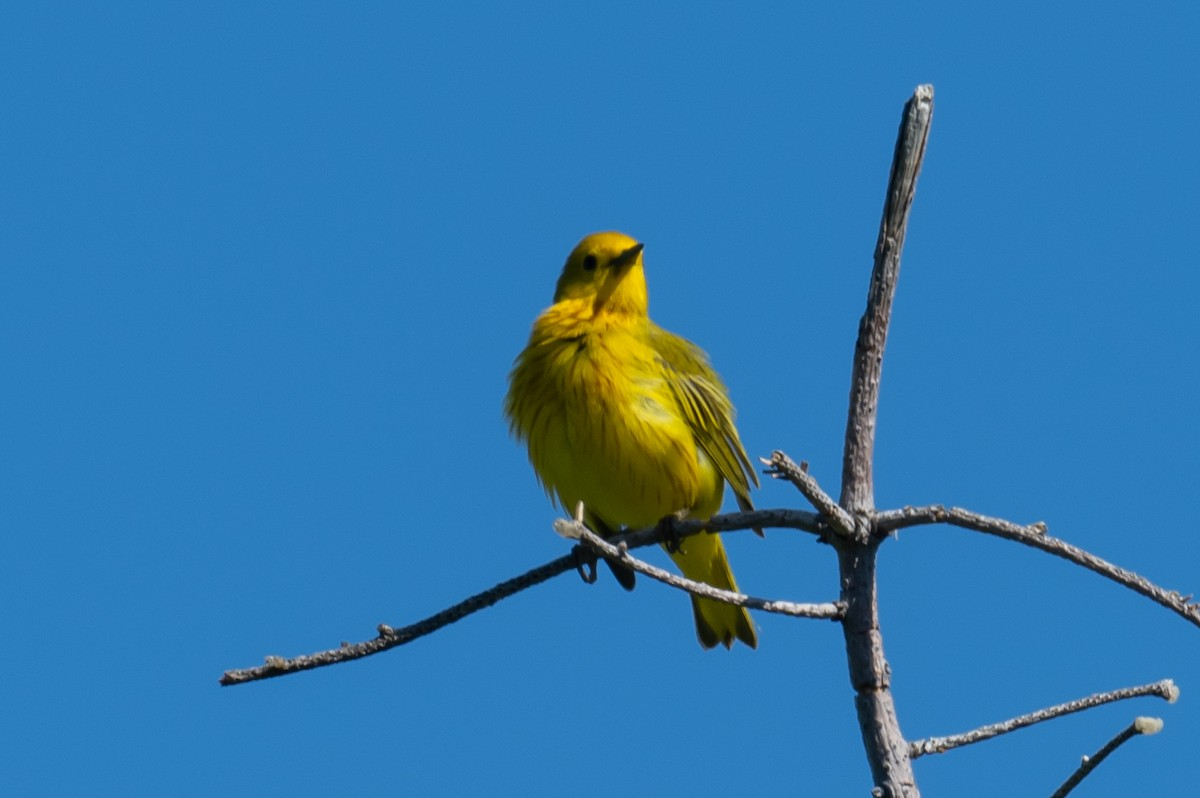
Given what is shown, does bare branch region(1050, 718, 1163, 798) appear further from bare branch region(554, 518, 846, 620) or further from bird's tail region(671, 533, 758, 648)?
bird's tail region(671, 533, 758, 648)

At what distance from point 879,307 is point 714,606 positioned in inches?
153

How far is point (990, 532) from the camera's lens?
122 inches

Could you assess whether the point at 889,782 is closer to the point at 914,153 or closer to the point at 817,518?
the point at 817,518

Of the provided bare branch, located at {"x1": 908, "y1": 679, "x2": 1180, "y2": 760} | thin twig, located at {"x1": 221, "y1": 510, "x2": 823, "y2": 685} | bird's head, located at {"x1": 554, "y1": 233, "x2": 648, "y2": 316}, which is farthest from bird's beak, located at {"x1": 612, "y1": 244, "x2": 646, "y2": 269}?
bare branch, located at {"x1": 908, "y1": 679, "x2": 1180, "y2": 760}

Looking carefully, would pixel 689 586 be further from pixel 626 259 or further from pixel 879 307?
pixel 626 259

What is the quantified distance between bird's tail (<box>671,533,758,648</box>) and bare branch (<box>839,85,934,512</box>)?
3473 mm

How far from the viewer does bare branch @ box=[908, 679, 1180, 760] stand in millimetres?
2951

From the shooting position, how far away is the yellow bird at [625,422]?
20.1 ft

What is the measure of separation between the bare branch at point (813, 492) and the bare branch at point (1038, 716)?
47cm

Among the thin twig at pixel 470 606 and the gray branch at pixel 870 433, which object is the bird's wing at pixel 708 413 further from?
the gray branch at pixel 870 433

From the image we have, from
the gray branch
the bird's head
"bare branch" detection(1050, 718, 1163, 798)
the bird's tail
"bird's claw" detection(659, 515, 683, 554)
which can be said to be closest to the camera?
"bare branch" detection(1050, 718, 1163, 798)

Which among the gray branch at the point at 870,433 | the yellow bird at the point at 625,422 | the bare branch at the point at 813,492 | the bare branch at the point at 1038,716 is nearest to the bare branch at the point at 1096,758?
the bare branch at the point at 1038,716

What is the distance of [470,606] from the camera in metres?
3.71

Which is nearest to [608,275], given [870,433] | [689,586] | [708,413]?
[708,413]
